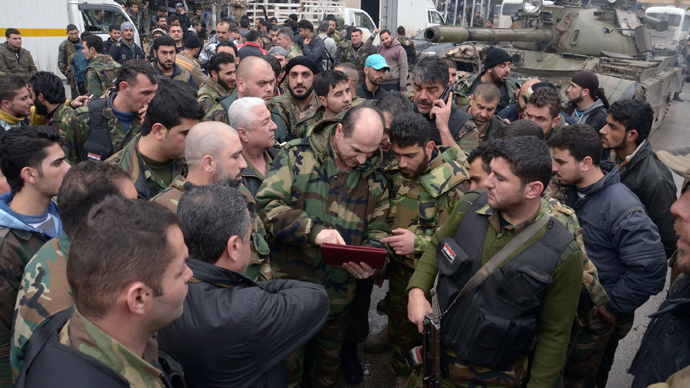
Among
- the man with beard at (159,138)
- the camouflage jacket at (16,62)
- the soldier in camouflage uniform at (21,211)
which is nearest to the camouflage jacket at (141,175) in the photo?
the man with beard at (159,138)

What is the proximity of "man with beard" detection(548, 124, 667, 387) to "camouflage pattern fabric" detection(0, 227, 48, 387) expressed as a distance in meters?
3.10

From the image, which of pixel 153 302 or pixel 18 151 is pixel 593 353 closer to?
pixel 153 302

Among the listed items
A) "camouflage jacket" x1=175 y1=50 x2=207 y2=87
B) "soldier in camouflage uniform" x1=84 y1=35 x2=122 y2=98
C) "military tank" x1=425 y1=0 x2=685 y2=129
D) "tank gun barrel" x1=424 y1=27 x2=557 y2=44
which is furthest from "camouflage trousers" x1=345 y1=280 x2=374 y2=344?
"tank gun barrel" x1=424 y1=27 x2=557 y2=44

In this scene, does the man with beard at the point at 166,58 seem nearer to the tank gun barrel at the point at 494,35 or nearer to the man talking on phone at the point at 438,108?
the man talking on phone at the point at 438,108

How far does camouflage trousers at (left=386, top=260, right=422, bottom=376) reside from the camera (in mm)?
3598

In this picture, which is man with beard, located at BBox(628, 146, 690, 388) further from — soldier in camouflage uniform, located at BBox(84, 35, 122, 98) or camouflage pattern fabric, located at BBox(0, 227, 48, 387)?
soldier in camouflage uniform, located at BBox(84, 35, 122, 98)

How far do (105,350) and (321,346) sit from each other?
Answer: 83.4 inches

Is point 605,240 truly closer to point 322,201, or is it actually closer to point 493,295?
point 493,295

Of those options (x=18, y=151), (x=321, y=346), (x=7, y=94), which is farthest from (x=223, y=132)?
(x=7, y=94)

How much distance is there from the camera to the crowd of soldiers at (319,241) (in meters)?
1.60

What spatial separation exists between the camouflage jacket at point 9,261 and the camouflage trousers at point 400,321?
2257 millimetres

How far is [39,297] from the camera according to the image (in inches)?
78.7

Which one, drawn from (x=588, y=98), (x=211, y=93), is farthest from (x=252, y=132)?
(x=588, y=98)

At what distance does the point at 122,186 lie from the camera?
2479 millimetres
